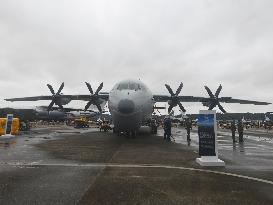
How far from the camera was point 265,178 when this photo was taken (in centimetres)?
968

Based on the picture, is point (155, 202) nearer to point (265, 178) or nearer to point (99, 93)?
point (265, 178)

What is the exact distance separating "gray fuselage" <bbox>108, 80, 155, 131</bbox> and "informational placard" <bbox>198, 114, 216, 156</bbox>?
27.7 feet

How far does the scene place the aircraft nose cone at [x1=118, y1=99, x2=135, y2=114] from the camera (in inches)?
842

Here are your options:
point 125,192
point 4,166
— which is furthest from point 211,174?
point 4,166

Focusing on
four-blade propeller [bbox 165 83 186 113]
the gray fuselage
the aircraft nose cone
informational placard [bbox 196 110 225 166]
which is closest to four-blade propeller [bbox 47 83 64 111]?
four-blade propeller [bbox 165 83 186 113]

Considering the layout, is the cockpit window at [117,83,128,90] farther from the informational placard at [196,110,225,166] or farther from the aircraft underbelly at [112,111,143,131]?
the informational placard at [196,110,225,166]

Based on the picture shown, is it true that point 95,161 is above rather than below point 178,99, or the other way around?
below

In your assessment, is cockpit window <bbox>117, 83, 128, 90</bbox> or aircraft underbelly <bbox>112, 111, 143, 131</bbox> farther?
cockpit window <bbox>117, 83, 128, 90</bbox>

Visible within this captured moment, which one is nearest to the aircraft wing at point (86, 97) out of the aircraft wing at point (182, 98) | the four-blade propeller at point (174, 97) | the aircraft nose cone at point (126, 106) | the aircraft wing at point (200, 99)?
the aircraft wing at point (182, 98)

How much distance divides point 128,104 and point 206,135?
29.1 feet

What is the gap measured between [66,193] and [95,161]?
565 centimetres

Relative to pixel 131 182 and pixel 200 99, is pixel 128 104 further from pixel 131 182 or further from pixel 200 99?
pixel 200 99

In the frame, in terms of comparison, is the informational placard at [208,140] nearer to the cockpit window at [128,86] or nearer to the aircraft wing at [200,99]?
the cockpit window at [128,86]

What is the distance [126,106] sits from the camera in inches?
841
